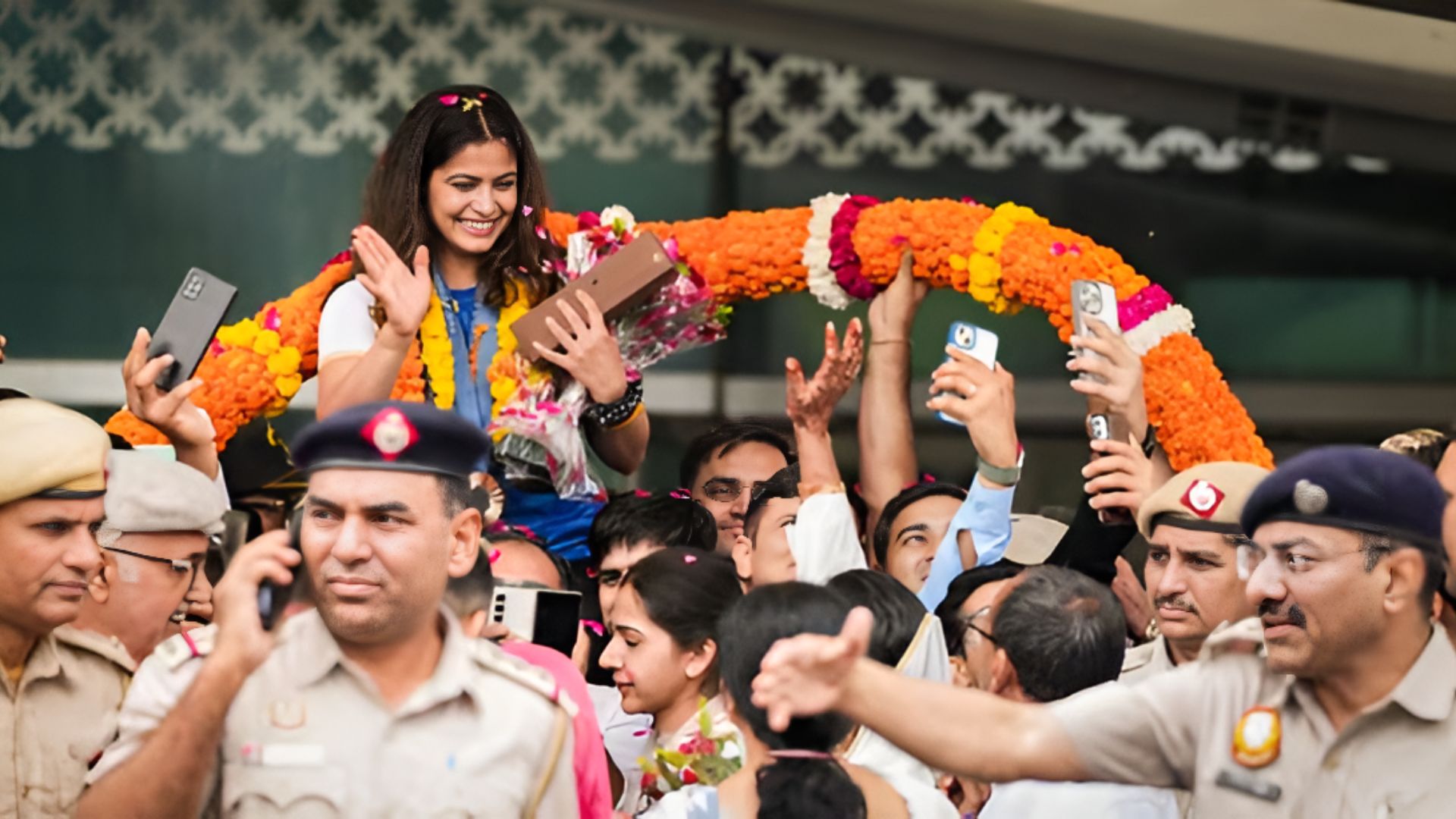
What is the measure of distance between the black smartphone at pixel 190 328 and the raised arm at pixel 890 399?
1639 millimetres

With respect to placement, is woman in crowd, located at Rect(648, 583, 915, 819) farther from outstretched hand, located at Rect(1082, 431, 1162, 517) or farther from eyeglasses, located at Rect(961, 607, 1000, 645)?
outstretched hand, located at Rect(1082, 431, 1162, 517)

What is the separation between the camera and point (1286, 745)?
3.04 metres

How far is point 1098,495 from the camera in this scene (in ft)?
14.5

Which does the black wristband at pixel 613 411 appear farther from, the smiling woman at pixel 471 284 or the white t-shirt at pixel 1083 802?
the white t-shirt at pixel 1083 802

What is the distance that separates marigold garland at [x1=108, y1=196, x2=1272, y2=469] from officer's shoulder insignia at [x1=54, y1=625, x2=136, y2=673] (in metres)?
1.22

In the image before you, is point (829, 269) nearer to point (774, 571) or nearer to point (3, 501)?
point (774, 571)

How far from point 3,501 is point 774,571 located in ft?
5.18

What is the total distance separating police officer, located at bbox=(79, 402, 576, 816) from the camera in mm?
2971

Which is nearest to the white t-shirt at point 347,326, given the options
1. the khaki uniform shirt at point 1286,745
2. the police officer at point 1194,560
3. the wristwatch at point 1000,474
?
the wristwatch at point 1000,474

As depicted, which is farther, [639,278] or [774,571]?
[639,278]

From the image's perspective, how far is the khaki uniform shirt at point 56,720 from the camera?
133 inches

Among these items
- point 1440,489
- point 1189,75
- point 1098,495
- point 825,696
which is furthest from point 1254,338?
point 825,696

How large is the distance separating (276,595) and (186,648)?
0.15 meters

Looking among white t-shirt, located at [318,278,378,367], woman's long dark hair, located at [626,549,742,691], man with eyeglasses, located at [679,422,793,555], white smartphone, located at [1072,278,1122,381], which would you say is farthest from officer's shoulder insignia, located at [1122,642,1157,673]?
white t-shirt, located at [318,278,378,367]
